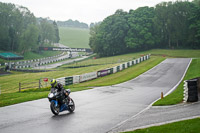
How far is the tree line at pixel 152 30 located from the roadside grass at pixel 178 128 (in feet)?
251

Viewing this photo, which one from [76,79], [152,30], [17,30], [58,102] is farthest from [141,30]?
[58,102]

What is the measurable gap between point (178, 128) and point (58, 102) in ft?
21.6

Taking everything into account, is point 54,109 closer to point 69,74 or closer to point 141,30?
point 69,74

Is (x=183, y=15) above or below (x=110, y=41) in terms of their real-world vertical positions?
above

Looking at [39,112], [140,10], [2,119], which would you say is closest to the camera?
[2,119]

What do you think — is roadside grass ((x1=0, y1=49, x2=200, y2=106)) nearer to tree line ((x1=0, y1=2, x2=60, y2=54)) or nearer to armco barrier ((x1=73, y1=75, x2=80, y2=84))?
armco barrier ((x1=73, y1=75, x2=80, y2=84))

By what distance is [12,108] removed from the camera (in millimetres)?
14570

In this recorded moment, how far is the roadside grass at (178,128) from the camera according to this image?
8.52 metres

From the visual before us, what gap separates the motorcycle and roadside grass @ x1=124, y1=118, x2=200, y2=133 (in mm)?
5037

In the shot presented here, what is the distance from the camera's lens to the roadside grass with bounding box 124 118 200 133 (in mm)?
8516

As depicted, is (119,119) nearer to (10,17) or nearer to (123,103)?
(123,103)

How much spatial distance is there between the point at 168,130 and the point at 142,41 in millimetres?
79712

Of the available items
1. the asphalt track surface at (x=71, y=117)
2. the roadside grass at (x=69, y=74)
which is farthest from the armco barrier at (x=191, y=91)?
the roadside grass at (x=69, y=74)

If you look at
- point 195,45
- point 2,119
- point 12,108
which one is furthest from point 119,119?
point 195,45
